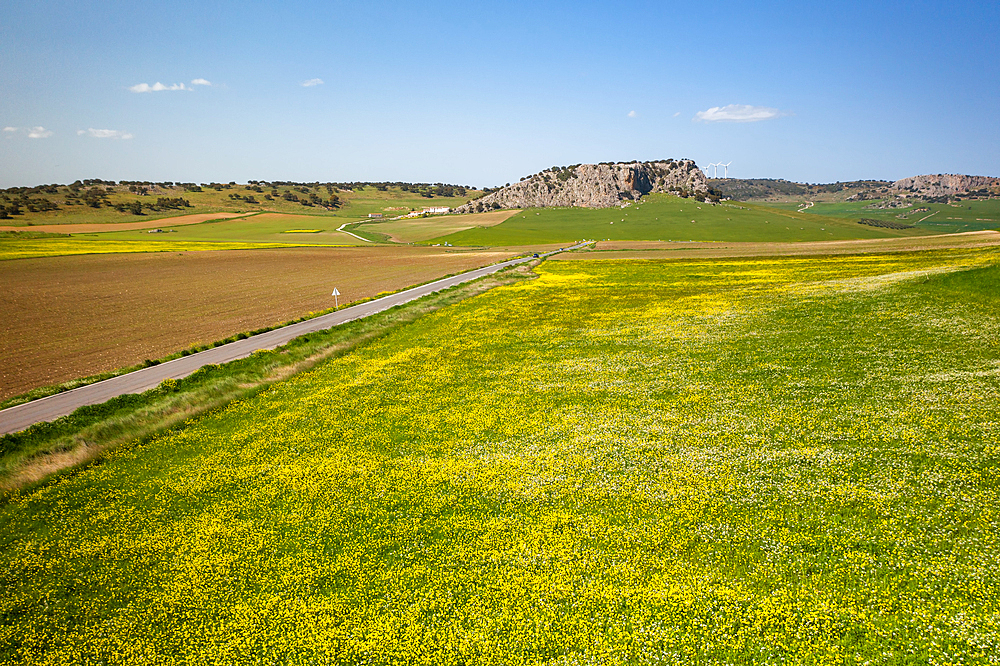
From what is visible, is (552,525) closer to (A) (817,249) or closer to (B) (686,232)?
(A) (817,249)

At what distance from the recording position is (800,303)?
3997 cm

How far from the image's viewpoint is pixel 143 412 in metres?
22.5

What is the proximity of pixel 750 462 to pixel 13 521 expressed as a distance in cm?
2180

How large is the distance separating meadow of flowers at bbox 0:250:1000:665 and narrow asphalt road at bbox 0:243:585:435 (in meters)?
8.26

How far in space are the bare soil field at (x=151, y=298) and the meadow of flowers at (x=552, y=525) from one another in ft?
65.8

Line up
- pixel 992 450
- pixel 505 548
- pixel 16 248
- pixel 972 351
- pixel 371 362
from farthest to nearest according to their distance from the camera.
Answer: pixel 16 248
pixel 371 362
pixel 972 351
pixel 992 450
pixel 505 548

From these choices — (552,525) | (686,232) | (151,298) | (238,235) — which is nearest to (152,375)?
(552,525)

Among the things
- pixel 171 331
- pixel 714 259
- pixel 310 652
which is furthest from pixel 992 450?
pixel 714 259

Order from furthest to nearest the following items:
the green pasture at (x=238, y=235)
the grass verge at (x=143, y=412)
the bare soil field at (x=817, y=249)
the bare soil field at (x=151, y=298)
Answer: the green pasture at (x=238, y=235), the bare soil field at (x=817, y=249), the bare soil field at (x=151, y=298), the grass verge at (x=143, y=412)

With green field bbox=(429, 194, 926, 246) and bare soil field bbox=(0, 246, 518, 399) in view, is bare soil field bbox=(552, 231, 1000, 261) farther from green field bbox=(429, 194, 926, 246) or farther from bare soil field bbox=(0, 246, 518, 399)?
green field bbox=(429, 194, 926, 246)

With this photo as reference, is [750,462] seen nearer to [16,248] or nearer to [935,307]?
[935,307]

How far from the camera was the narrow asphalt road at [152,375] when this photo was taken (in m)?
23.9

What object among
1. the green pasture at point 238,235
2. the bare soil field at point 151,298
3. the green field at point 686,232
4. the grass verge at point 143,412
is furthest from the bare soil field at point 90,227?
the grass verge at point 143,412

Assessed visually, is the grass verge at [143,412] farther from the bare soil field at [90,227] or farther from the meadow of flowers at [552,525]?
the bare soil field at [90,227]
